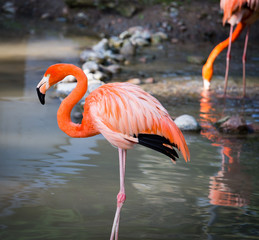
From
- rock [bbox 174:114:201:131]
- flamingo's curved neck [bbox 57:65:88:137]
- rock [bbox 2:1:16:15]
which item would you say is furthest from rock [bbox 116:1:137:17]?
flamingo's curved neck [bbox 57:65:88:137]

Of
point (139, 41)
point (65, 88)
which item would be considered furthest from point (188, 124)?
point (139, 41)

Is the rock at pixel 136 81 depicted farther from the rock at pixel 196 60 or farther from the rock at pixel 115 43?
the rock at pixel 115 43

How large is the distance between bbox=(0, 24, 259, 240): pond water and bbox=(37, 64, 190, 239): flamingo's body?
1.03 ft

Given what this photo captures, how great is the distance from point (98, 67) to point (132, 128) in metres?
3.94

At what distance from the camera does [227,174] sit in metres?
3.63

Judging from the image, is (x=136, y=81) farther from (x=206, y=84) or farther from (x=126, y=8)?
(x=126, y=8)

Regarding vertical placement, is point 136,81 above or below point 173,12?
below

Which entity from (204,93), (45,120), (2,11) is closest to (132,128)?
(45,120)

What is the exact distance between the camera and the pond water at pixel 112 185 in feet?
8.96

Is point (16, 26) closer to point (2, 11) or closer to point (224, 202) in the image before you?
point (2, 11)

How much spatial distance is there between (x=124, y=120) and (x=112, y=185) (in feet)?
2.69

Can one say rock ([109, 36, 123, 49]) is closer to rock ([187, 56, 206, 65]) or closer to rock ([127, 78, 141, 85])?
rock ([187, 56, 206, 65])

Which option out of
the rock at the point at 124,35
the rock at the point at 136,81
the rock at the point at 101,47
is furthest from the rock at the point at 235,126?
the rock at the point at 124,35

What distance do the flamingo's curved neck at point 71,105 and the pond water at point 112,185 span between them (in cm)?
54
